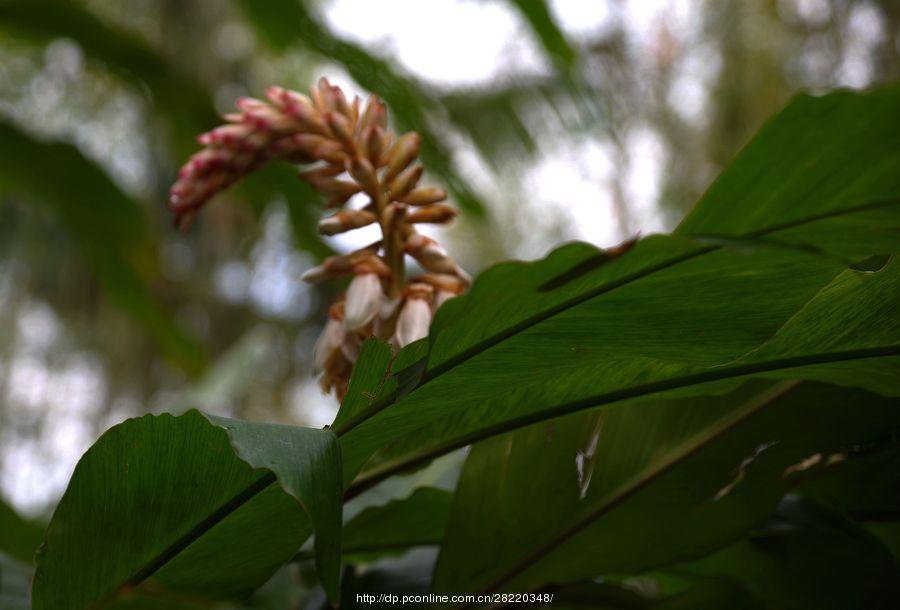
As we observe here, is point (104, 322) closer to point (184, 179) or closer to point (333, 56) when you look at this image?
point (333, 56)

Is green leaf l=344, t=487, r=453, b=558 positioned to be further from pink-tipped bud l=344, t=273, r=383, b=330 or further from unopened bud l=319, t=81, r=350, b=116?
unopened bud l=319, t=81, r=350, b=116

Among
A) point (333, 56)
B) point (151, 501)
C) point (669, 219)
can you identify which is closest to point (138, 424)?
point (151, 501)

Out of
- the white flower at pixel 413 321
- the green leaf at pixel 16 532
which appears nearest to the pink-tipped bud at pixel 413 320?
the white flower at pixel 413 321

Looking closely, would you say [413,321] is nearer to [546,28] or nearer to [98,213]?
[546,28]

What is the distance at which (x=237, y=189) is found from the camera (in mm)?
1303

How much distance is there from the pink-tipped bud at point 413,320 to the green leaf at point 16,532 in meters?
0.39

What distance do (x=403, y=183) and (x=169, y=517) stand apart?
0.24 metres

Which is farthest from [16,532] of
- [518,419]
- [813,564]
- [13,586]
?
[813,564]

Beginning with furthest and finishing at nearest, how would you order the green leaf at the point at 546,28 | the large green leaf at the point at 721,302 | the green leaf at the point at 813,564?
the green leaf at the point at 546,28 < the green leaf at the point at 813,564 < the large green leaf at the point at 721,302

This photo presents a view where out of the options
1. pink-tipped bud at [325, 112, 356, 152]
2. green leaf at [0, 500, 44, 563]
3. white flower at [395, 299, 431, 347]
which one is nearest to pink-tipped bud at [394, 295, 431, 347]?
white flower at [395, 299, 431, 347]

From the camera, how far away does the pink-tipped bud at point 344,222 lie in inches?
19.1

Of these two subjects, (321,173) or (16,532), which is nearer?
Answer: (321,173)

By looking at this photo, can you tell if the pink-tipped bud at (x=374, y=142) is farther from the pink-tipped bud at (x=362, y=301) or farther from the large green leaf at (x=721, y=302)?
the large green leaf at (x=721, y=302)

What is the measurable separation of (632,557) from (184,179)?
0.35m
